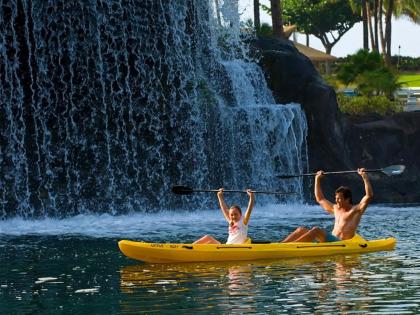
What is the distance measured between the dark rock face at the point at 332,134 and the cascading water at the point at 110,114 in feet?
6.68

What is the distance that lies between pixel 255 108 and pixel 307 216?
5684 millimetres

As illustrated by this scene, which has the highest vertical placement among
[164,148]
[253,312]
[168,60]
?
[168,60]

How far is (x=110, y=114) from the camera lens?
3094cm

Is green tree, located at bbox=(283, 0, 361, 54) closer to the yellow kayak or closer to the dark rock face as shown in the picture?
the dark rock face

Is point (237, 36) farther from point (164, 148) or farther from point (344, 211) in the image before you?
point (344, 211)

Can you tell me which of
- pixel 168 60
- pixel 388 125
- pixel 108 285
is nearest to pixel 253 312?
pixel 108 285

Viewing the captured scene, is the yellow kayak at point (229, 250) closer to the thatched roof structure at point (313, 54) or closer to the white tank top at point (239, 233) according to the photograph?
the white tank top at point (239, 233)

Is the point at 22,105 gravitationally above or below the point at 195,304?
above

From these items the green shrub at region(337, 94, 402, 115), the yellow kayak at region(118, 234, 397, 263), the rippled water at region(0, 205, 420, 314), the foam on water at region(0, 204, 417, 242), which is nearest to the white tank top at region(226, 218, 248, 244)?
the yellow kayak at region(118, 234, 397, 263)

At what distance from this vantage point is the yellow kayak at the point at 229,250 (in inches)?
712

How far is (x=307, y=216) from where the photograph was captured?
2856cm

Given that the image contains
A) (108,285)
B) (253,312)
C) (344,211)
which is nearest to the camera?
(253,312)

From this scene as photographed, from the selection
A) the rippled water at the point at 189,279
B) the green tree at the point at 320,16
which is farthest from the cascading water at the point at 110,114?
the green tree at the point at 320,16

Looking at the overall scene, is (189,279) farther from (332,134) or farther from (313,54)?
(313,54)
